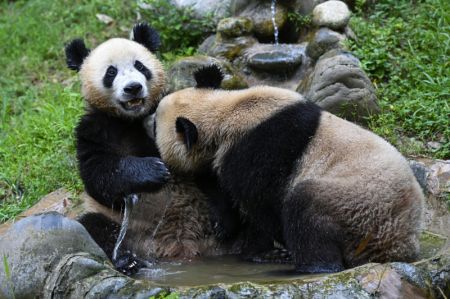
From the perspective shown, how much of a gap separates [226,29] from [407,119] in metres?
2.48

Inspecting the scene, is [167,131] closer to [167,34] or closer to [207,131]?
[207,131]

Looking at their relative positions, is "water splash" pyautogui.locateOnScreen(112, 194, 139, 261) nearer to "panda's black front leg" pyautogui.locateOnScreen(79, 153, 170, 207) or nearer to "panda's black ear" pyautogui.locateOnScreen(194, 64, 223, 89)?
"panda's black front leg" pyautogui.locateOnScreen(79, 153, 170, 207)

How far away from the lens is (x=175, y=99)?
5.93 metres

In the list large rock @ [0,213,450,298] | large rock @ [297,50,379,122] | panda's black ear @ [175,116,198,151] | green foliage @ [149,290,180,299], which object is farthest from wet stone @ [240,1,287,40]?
green foliage @ [149,290,180,299]

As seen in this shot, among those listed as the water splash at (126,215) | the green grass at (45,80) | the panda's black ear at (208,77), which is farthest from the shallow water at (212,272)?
the green grass at (45,80)

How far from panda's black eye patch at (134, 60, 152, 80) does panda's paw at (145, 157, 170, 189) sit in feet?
3.16

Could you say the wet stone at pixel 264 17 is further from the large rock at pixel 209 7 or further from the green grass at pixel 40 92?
the green grass at pixel 40 92

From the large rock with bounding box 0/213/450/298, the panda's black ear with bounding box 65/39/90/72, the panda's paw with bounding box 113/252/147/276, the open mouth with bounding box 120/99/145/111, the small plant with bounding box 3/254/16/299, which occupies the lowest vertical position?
the panda's paw with bounding box 113/252/147/276

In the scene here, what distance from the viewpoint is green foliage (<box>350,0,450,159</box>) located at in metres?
7.28

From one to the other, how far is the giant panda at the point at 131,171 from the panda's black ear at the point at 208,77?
0.47 metres

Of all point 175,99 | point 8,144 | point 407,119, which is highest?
point 175,99

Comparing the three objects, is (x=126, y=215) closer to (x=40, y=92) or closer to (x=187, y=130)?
(x=187, y=130)

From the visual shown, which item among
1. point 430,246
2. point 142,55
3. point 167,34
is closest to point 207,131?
point 142,55

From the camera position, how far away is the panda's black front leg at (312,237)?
194 inches
